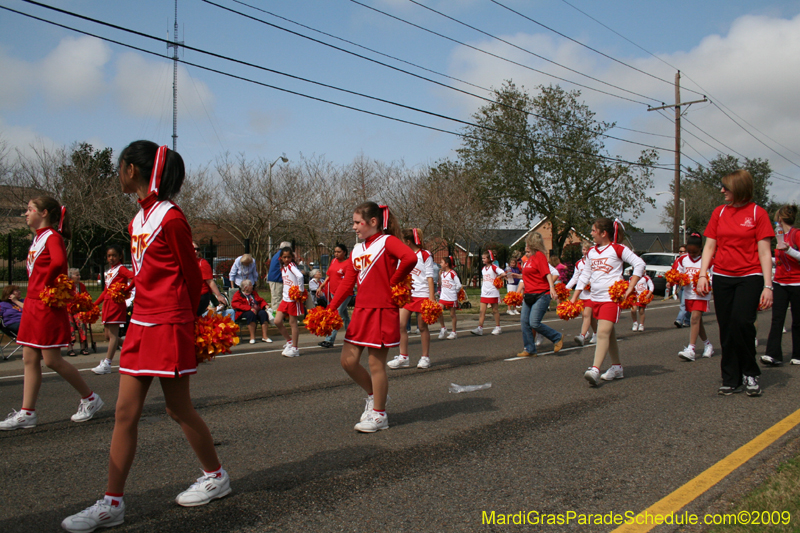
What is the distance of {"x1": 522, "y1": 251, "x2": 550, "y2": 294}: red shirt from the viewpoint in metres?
9.71

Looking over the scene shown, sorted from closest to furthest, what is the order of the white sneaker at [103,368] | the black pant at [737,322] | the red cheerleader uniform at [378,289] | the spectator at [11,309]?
the red cheerleader uniform at [378,289] < the black pant at [737,322] < the white sneaker at [103,368] < the spectator at [11,309]

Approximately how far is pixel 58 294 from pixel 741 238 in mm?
6497

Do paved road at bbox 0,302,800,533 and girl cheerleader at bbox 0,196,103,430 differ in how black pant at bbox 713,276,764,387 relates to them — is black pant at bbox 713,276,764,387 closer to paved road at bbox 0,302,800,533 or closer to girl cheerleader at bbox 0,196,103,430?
paved road at bbox 0,302,800,533

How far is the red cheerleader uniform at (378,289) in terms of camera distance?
5000mm

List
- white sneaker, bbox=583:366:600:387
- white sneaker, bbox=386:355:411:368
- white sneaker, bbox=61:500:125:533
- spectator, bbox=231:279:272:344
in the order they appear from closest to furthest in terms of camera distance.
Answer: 1. white sneaker, bbox=61:500:125:533
2. white sneaker, bbox=583:366:600:387
3. white sneaker, bbox=386:355:411:368
4. spectator, bbox=231:279:272:344

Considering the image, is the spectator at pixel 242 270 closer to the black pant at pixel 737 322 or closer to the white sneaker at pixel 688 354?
the white sneaker at pixel 688 354

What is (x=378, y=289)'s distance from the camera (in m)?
5.09

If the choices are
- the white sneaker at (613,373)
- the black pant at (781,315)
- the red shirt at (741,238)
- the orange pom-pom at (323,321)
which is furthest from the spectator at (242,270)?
the black pant at (781,315)

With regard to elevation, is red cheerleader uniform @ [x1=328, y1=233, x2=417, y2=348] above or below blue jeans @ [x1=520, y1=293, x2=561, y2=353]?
above

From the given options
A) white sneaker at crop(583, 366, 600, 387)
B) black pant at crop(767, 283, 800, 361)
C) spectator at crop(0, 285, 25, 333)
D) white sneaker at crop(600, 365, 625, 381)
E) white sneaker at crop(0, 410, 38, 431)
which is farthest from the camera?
spectator at crop(0, 285, 25, 333)

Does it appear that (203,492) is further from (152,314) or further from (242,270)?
(242,270)

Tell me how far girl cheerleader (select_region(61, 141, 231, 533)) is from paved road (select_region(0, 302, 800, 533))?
38 cm

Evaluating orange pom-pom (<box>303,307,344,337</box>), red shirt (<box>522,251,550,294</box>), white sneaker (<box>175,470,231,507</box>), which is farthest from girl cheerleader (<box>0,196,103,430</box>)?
red shirt (<box>522,251,550,294</box>)

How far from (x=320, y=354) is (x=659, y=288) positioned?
21839 mm
